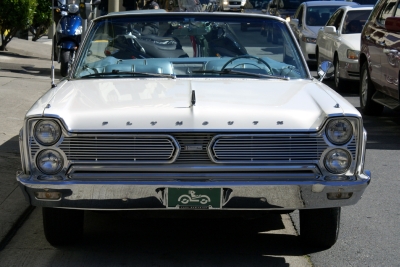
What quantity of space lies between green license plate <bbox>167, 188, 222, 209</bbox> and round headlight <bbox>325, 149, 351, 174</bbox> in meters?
0.68

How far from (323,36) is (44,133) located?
12.4 meters

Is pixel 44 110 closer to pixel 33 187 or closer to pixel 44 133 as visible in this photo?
pixel 44 133

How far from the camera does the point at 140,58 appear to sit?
6504mm

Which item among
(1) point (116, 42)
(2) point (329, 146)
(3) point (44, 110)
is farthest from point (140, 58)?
(2) point (329, 146)

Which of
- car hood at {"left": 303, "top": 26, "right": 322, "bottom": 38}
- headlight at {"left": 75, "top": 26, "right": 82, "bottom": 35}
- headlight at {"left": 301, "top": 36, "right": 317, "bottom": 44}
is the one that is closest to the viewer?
headlight at {"left": 75, "top": 26, "right": 82, "bottom": 35}

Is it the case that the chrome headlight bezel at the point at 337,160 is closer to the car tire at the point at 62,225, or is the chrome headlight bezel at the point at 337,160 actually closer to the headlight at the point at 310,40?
the car tire at the point at 62,225

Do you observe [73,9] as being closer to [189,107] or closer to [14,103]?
[14,103]

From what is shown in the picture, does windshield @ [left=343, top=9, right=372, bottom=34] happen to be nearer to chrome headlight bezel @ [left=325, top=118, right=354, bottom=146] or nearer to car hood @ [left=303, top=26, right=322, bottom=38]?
car hood @ [left=303, top=26, right=322, bottom=38]

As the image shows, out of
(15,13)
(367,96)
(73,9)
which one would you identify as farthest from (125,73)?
(15,13)

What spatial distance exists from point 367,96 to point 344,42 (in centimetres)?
287

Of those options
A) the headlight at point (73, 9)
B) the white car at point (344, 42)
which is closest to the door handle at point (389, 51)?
the white car at point (344, 42)

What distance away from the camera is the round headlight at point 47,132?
4.87 meters

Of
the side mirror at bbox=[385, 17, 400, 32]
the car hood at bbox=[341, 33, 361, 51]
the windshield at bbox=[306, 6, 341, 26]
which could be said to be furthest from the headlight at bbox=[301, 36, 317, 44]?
the side mirror at bbox=[385, 17, 400, 32]

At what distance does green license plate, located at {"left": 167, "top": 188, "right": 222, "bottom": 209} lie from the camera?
4.81 m
